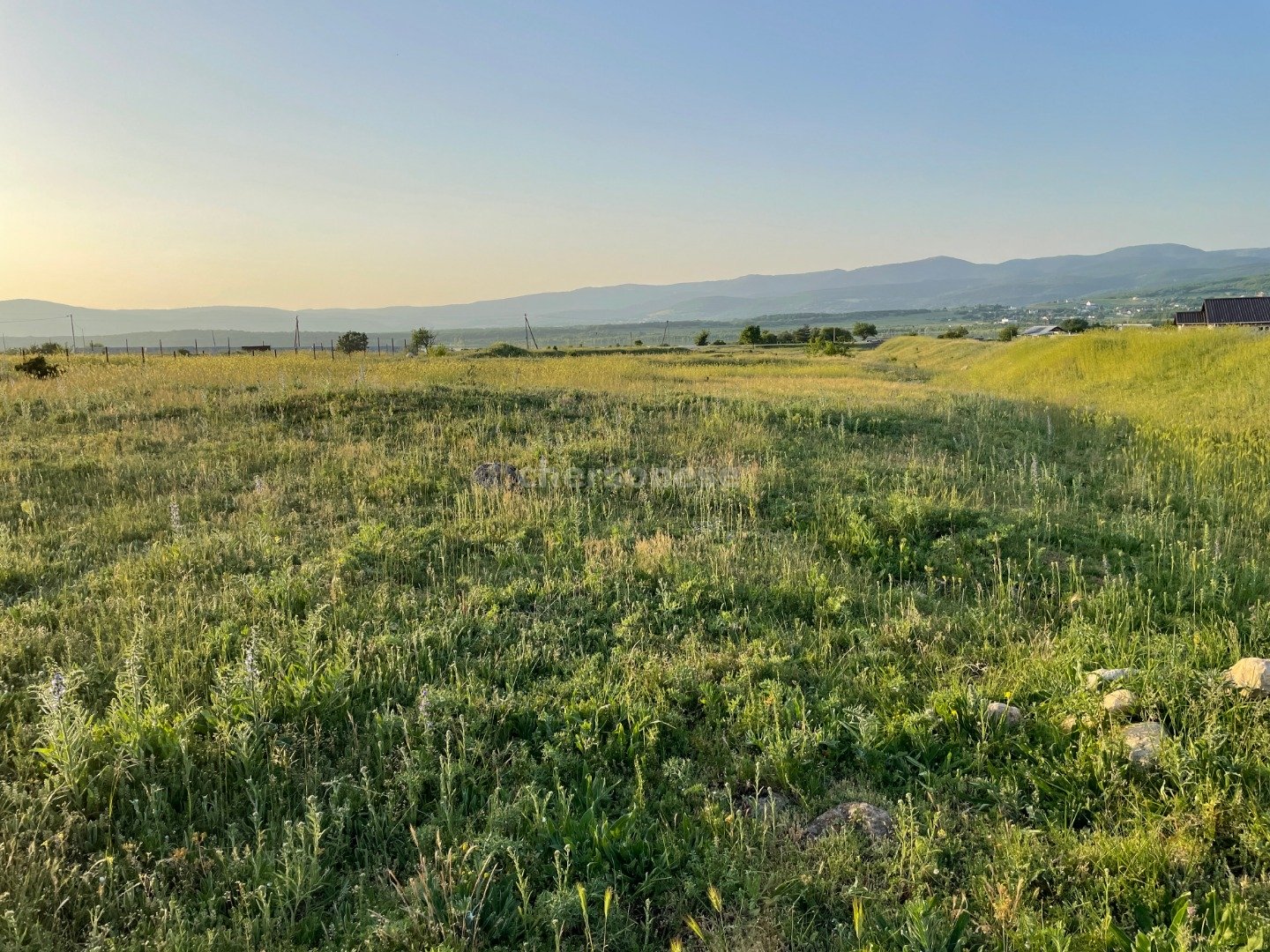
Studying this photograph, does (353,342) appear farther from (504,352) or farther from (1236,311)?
(1236,311)

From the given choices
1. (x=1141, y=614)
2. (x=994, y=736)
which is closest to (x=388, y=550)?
(x=994, y=736)

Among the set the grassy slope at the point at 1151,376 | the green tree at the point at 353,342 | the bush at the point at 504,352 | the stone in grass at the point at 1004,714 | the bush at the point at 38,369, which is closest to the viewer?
the stone in grass at the point at 1004,714

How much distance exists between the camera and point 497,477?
909cm

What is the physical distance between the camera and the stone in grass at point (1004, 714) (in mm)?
3764

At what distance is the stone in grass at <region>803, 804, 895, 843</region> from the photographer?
3.05m

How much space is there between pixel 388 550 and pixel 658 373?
20.9 metres

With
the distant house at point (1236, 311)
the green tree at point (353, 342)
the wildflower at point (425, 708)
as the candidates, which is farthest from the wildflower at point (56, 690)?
the green tree at point (353, 342)

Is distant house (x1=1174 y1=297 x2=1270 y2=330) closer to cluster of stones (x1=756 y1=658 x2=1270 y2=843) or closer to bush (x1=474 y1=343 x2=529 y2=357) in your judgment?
bush (x1=474 y1=343 x2=529 y2=357)

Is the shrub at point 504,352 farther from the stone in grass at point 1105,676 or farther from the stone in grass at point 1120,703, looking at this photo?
the stone in grass at point 1120,703

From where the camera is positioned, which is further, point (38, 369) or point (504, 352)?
point (504, 352)

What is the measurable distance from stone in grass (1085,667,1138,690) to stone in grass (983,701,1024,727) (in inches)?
18.8

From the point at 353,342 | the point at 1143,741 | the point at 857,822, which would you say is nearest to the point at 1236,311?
the point at 1143,741

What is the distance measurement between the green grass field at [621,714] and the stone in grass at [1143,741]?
1.9 inches

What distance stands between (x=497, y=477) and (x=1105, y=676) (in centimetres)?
698
